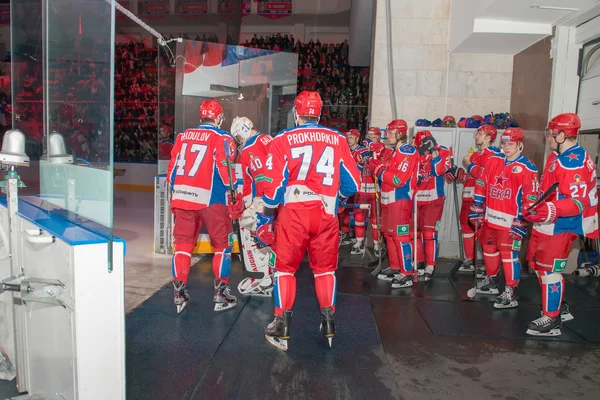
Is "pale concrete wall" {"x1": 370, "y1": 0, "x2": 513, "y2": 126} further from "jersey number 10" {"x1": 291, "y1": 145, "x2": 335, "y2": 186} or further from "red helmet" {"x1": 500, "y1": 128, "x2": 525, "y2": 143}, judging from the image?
"jersey number 10" {"x1": 291, "y1": 145, "x2": 335, "y2": 186}

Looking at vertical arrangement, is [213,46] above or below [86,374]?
above

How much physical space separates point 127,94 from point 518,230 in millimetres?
15226

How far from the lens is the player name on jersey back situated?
319 centimetres

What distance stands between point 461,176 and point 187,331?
378 centimetres

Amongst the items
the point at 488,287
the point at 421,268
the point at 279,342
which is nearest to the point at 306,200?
the point at 279,342

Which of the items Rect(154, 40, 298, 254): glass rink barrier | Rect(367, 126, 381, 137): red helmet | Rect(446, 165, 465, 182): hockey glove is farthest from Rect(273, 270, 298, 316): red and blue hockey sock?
Rect(367, 126, 381, 137): red helmet

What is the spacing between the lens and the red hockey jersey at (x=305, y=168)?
3182mm

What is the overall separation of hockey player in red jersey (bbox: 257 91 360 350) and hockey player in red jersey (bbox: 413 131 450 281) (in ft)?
7.71

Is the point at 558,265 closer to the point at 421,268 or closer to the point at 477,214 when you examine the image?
the point at 477,214

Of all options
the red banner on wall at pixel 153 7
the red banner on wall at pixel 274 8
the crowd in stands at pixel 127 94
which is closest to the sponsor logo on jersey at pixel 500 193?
the crowd in stands at pixel 127 94

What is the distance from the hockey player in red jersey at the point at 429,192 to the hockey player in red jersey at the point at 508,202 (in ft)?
2.98

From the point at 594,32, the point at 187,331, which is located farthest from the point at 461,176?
the point at 187,331

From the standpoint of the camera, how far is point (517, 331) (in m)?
3.81

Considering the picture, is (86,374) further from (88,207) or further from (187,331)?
(187,331)
